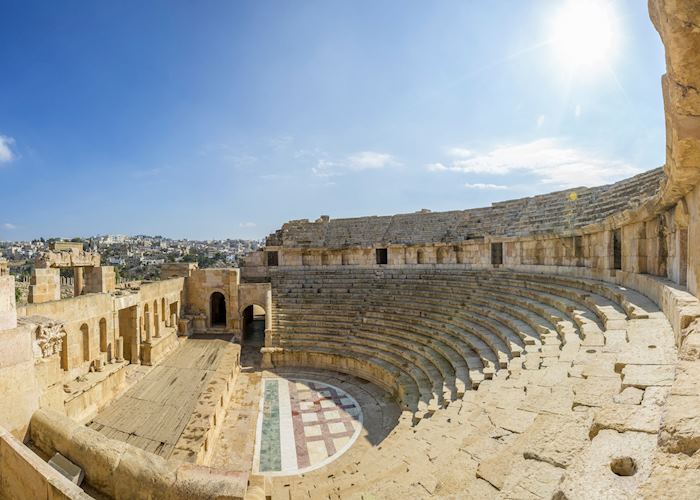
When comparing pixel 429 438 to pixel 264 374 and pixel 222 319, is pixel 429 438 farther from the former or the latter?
pixel 222 319

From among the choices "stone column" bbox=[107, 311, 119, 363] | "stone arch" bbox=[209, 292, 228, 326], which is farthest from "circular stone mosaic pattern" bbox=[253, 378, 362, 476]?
"stone arch" bbox=[209, 292, 228, 326]

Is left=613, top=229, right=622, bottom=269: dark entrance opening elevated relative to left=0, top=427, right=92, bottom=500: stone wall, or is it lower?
elevated

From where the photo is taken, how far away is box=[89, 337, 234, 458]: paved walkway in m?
8.07

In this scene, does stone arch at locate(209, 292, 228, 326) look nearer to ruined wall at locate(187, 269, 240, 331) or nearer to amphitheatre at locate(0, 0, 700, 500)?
amphitheatre at locate(0, 0, 700, 500)

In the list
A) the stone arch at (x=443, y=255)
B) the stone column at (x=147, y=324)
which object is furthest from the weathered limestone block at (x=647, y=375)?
the stone arch at (x=443, y=255)

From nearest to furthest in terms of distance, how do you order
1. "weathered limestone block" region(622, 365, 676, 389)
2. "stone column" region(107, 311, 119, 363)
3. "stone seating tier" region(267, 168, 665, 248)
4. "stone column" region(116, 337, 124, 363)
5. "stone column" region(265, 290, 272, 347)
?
"weathered limestone block" region(622, 365, 676, 389) < "stone seating tier" region(267, 168, 665, 248) < "stone column" region(107, 311, 119, 363) < "stone column" region(116, 337, 124, 363) < "stone column" region(265, 290, 272, 347)

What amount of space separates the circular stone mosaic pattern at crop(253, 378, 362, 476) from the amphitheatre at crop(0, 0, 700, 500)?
65mm

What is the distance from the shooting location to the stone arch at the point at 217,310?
18.1 meters

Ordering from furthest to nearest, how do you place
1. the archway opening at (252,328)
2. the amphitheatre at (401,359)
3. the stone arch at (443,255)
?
the stone arch at (443,255) → the archway opening at (252,328) → the amphitheatre at (401,359)

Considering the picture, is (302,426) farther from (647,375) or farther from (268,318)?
(647,375)

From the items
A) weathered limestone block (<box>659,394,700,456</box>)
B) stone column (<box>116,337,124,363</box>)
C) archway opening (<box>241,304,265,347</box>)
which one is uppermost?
weathered limestone block (<box>659,394,700,456</box>)

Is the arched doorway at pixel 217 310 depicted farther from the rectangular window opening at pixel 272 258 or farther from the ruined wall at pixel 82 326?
the ruined wall at pixel 82 326

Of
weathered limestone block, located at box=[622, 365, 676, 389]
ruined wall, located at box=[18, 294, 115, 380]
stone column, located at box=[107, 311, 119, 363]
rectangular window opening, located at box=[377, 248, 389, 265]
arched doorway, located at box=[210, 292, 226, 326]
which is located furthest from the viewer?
rectangular window opening, located at box=[377, 248, 389, 265]

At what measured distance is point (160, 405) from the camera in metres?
9.62
